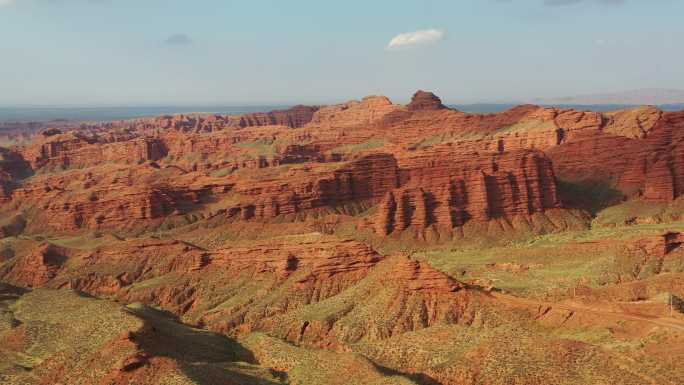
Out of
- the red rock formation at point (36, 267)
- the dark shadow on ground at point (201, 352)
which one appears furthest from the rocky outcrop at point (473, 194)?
the dark shadow on ground at point (201, 352)

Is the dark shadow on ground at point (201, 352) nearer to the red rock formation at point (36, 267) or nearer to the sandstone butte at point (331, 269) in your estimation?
the sandstone butte at point (331, 269)

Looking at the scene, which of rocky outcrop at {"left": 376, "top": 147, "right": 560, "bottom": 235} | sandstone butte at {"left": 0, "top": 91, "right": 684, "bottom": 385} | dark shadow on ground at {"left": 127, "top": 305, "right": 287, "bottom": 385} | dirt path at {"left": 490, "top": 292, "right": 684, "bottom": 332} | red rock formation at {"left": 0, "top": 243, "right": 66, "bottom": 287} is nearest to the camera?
dark shadow on ground at {"left": 127, "top": 305, "right": 287, "bottom": 385}

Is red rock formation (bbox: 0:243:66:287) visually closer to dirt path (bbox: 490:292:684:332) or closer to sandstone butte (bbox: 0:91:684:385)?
sandstone butte (bbox: 0:91:684:385)

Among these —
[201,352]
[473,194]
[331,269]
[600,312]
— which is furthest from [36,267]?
[600,312]

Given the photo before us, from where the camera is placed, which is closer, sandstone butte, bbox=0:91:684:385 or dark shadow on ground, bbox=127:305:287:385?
dark shadow on ground, bbox=127:305:287:385

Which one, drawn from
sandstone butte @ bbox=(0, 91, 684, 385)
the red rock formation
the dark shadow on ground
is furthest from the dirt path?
the red rock formation

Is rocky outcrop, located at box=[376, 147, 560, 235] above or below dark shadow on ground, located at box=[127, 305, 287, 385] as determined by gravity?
above

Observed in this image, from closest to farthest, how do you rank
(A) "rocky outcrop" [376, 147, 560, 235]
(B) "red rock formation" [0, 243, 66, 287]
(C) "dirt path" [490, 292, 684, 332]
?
(C) "dirt path" [490, 292, 684, 332] → (B) "red rock formation" [0, 243, 66, 287] → (A) "rocky outcrop" [376, 147, 560, 235]

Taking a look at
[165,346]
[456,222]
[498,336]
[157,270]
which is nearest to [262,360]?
[165,346]

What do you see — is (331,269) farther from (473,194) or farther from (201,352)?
(473,194)

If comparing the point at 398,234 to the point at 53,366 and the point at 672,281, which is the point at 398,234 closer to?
the point at 672,281

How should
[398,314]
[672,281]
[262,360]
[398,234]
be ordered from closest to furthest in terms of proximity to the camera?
[262,360] < [398,314] < [672,281] < [398,234]
